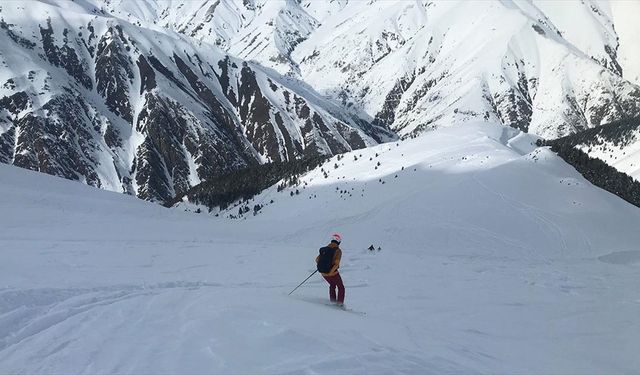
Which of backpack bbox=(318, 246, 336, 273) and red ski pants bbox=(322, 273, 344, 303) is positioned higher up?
backpack bbox=(318, 246, 336, 273)

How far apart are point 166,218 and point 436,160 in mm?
35997

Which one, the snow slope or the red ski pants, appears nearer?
the snow slope

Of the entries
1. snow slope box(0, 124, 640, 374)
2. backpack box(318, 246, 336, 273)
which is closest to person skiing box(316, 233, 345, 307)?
backpack box(318, 246, 336, 273)

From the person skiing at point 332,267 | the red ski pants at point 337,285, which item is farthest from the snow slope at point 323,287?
the person skiing at point 332,267

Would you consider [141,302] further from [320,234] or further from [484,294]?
[320,234]

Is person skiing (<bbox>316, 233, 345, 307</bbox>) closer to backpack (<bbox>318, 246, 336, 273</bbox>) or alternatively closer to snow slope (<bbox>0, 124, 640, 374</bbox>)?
backpack (<bbox>318, 246, 336, 273</bbox>)

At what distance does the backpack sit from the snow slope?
0.92 m

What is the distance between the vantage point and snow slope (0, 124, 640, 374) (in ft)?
30.4

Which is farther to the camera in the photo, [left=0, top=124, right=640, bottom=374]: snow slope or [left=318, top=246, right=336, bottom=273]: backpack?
[left=318, top=246, right=336, bottom=273]: backpack

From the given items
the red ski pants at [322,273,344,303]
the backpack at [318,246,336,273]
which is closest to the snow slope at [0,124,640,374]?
the red ski pants at [322,273,344,303]

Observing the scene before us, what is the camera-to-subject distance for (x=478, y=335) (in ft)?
41.8

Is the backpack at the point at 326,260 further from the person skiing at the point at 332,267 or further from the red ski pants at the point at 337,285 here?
the red ski pants at the point at 337,285

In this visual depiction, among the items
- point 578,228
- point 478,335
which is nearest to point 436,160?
point 578,228

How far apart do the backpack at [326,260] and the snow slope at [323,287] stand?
92 centimetres
